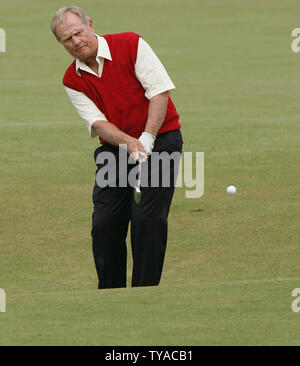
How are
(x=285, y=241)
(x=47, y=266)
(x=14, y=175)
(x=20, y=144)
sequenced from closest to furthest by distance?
(x=47, y=266) → (x=285, y=241) → (x=14, y=175) → (x=20, y=144)

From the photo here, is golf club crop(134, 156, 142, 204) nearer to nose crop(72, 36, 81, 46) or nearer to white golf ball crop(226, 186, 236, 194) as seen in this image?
nose crop(72, 36, 81, 46)

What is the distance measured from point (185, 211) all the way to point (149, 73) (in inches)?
118

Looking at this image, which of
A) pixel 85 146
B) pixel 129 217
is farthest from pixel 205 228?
pixel 85 146

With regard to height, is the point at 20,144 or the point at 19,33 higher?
the point at 19,33

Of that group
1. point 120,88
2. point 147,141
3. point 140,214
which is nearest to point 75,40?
point 120,88

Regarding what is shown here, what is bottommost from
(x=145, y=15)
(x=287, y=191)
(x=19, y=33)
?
(x=287, y=191)

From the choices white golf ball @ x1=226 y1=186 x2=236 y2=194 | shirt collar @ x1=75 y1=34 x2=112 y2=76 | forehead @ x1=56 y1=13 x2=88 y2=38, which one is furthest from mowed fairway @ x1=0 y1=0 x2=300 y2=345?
forehead @ x1=56 y1=13 x2=88 y2=38

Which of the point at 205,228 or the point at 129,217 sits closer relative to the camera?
the point at 129,217

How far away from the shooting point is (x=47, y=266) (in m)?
6.72

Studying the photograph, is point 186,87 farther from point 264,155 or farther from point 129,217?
point 129,217

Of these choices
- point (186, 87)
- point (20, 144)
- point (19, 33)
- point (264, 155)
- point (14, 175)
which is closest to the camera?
point (14, 175)

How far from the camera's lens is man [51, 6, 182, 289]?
17.5ft

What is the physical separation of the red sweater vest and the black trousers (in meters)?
0.16

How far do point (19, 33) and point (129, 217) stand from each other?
692 inches
